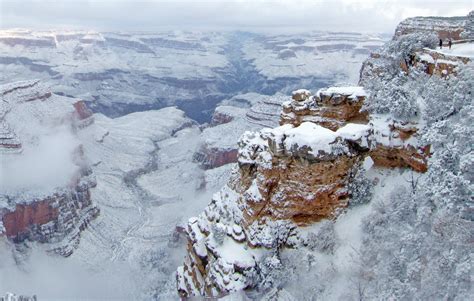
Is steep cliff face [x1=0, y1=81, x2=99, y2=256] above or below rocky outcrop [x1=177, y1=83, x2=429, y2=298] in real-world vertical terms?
below

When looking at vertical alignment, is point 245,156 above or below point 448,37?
below

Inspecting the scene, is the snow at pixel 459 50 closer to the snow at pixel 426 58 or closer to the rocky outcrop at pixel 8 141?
the snow at pixel 426 58

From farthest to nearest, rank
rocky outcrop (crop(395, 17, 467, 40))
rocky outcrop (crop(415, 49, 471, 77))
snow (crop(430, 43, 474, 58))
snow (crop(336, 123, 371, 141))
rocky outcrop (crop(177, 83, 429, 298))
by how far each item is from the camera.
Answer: rocky outcrop (crop(395, 17, 467, 40)) < snow (crop(430, 43, 474, 58)) < rocky outcrop (crop(415, 49, 471, 77)) < snow (crop(336, 123, 371, 141)) < rocky outcrop (crop(177, 83, 429, 298))

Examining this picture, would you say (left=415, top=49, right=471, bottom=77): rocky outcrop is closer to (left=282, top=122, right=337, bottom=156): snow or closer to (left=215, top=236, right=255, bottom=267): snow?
(left=282, top=122, right=337, bottom=156): snow

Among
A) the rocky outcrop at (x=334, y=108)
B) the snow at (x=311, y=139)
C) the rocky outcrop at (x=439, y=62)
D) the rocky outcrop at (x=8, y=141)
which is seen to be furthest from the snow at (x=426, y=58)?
the rocky outcrop at (x=8, y=141)

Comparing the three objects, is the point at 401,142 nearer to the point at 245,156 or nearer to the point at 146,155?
the point at 245,156

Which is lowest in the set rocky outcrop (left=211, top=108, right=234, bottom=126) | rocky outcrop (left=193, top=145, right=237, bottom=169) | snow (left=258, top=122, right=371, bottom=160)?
rocky outcrop (left=211, top=108, right=234, bottom=126)

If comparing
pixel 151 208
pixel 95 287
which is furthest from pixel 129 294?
pixel 151 208

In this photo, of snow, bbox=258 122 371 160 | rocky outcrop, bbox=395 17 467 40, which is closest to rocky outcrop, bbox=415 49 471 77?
snow, bbox=258 122 371 160
